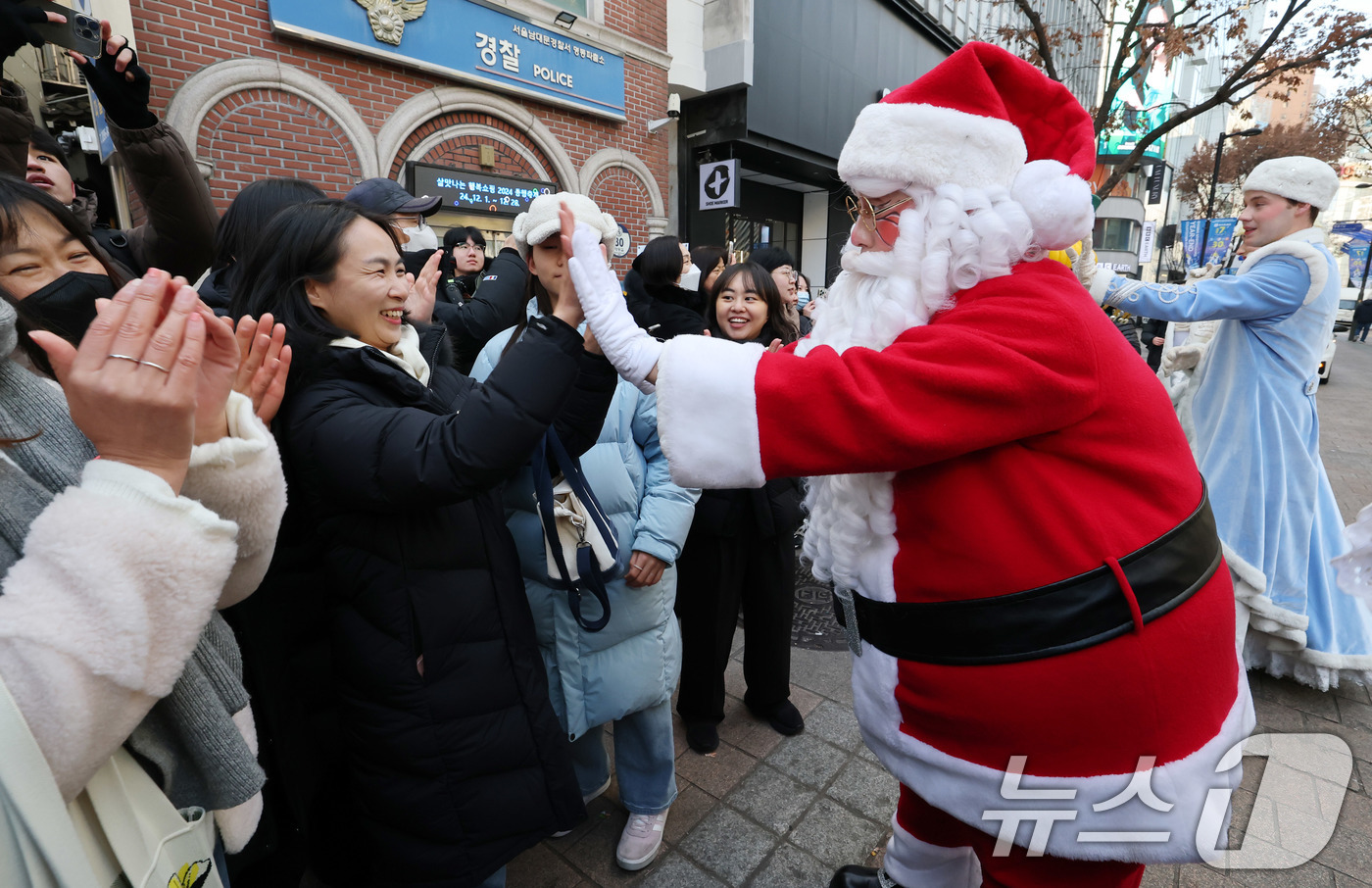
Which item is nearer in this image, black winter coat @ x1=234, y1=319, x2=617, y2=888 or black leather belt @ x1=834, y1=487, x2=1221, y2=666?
black leather belt @ x1=834, y1=487, x2=1221, y2=666

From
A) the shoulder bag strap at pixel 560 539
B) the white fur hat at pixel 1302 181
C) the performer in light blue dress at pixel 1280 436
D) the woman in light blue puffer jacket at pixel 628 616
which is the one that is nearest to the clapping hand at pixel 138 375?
the shoulder bag strap at pixel 560 539

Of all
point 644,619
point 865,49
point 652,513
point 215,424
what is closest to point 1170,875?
point 644,619

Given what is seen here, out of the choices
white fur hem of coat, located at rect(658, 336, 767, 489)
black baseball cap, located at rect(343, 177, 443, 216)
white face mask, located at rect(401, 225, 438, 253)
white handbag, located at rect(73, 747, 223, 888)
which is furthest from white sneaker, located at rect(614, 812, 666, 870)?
white face mask, located at rect(401, 225, 438, 253)

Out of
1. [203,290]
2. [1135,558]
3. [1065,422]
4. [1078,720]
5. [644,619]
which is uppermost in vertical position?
[203,290]

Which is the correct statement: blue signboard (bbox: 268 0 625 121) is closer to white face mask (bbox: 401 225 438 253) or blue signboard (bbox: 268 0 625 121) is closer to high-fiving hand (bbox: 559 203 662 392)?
white face mask (bbox: 401 225 438 253)

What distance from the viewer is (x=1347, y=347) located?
2144 centimetres

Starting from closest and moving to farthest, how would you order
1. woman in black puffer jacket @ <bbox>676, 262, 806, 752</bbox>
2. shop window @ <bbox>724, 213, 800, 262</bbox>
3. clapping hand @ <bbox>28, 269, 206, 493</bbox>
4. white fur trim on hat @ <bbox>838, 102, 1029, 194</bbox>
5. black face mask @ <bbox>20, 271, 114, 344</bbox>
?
clapping hand @ <bbox>28, 269, 206, 493</bbox> → black face mask @ <bbox>20, 271, 114, 344</bbox> → white fur trim on hat @ <bbox>838, 102, 1029, 194</bbox> → woman in black puffer jacket @ <bbox>676, 262, 806, 752</bbox> → shop window @ <bbox>724, 213, 800, 262</bbox>

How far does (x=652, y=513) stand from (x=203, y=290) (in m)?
1.50

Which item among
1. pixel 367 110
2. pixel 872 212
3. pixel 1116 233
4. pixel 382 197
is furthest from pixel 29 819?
pixel 1116 233

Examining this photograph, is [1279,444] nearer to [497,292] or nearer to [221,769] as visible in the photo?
[497,292]

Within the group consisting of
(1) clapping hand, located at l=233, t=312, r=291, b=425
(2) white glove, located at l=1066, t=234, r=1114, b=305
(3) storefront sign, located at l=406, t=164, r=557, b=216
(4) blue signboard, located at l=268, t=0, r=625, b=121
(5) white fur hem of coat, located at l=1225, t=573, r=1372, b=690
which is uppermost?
(4) blue signboard, located at l=268, t=0, r=625, b=121

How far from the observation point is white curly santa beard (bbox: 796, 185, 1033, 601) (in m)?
1.26

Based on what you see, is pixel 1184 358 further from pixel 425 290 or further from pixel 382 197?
pixel 382 197

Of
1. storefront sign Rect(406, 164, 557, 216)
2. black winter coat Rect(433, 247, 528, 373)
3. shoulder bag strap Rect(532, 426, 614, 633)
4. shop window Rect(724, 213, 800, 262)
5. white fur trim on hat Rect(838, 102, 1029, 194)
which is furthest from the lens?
shop window Rect(724, 213, 800, 262)
